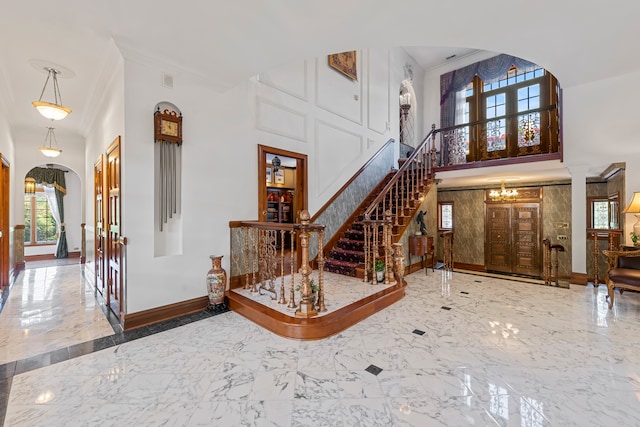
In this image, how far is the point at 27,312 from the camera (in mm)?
3799

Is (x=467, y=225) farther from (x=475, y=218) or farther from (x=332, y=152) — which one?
(x=332, y=152)

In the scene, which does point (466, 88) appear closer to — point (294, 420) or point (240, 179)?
point (240, 179)

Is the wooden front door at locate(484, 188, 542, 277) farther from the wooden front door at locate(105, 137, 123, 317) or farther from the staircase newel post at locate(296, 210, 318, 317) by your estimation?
the wooden front door at locate(105, 137, 123, 317)

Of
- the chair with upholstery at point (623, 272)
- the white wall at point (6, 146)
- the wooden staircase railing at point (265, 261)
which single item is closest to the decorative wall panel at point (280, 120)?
the wooden staircase railing at point (265, 261)

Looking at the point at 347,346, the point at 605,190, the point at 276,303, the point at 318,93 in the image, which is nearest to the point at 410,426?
the point at 347,346

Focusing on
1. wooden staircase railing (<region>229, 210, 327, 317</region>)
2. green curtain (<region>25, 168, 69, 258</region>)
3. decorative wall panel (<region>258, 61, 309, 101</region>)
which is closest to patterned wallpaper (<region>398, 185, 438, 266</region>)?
wooden staircase railing (<region>229, 210, 327, 317</region>)

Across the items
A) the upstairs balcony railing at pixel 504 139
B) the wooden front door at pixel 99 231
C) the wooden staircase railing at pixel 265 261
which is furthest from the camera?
the upstairs balcony railing at pixel 504 139

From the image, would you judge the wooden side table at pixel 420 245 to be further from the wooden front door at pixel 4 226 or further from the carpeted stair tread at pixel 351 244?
the wooden front door at pixel 4 226

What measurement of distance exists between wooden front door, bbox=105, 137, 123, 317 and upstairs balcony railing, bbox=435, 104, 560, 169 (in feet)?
20.9

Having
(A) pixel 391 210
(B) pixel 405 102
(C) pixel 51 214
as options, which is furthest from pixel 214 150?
(C) pixel 51 214

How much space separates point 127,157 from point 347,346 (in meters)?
3.22

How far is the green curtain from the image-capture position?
8195 mm

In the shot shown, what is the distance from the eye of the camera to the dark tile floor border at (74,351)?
2246mm

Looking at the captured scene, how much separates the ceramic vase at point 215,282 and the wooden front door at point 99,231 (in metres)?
1.82
